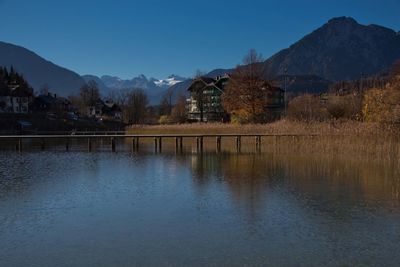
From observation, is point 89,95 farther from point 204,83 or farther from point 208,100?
point 208,100

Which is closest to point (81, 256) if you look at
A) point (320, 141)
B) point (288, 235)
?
point (288, 235)

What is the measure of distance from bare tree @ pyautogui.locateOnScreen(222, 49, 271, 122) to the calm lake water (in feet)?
126

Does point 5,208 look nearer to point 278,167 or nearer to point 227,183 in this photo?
point 227,183

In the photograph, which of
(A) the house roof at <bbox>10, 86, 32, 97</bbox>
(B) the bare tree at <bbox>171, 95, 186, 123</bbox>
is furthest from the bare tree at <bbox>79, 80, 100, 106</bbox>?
(B) the bare tree at <bbox>171, 95, 186, 123</bbox>

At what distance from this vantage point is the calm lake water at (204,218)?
9.04 m

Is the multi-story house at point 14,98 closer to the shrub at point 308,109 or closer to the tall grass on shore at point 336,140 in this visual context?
the shrub at point 308,109

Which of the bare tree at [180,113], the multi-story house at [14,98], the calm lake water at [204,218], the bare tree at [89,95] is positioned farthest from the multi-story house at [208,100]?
the calm lake water at [204,218]

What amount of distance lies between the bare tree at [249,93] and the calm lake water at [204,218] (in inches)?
1511

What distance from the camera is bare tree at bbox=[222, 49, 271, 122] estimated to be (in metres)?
59.6

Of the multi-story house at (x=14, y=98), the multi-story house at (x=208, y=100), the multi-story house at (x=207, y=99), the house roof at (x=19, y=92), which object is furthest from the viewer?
the house roof at (x=19, y=92)

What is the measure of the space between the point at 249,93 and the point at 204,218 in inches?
1907

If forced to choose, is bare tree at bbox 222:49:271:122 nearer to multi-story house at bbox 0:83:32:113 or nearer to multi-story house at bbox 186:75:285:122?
multi-story house at bbox 186:75:285:122

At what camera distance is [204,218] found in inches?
478

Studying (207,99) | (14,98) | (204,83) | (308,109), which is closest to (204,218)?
(308,109)
